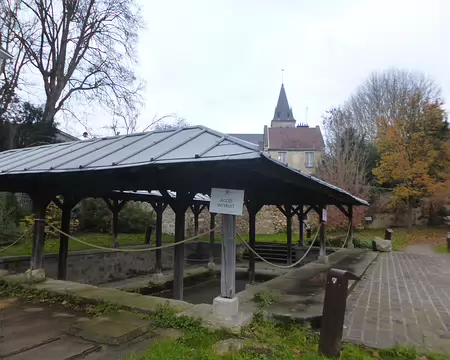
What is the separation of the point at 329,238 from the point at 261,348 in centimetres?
1301

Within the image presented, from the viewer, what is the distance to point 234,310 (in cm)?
432

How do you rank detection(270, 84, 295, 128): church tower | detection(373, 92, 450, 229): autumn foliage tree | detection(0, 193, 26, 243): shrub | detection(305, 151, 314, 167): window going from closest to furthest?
detection(0, 193, 26, 243): shrub, detection(373, 92, 450, 229): autumn foliage tree, detection(305, 151, 314, 167): window, detection(270, 84, 295, 128): church tower

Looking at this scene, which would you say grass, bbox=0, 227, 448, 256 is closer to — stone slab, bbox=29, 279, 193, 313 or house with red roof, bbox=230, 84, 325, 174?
stone slab, bbox=29, 279, 193, 313

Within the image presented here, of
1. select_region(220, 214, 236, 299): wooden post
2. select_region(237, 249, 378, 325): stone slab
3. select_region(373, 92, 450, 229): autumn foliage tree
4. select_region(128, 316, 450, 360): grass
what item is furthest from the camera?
select_region(373, 92, 450, 229): autumn foliage tree

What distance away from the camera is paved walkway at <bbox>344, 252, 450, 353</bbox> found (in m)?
4.02

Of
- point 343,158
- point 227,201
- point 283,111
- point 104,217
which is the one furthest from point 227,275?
point 283,111

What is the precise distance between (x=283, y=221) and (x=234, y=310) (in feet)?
57.9

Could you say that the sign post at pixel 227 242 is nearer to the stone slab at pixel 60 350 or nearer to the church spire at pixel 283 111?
the stone slab at pixel 60 350

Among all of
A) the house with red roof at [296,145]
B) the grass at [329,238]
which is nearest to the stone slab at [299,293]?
the grass at [329,238]

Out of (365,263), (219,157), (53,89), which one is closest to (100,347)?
(219,157)

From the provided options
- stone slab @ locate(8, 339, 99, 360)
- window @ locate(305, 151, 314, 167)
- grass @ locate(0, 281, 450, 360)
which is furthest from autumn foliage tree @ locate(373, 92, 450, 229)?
stone slab @ locate(8, 339, 99, 360)

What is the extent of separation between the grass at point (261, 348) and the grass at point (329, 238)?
27.1 ft

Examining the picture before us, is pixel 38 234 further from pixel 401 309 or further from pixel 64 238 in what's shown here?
pixel 401 309

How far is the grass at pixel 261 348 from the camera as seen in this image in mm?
3211
